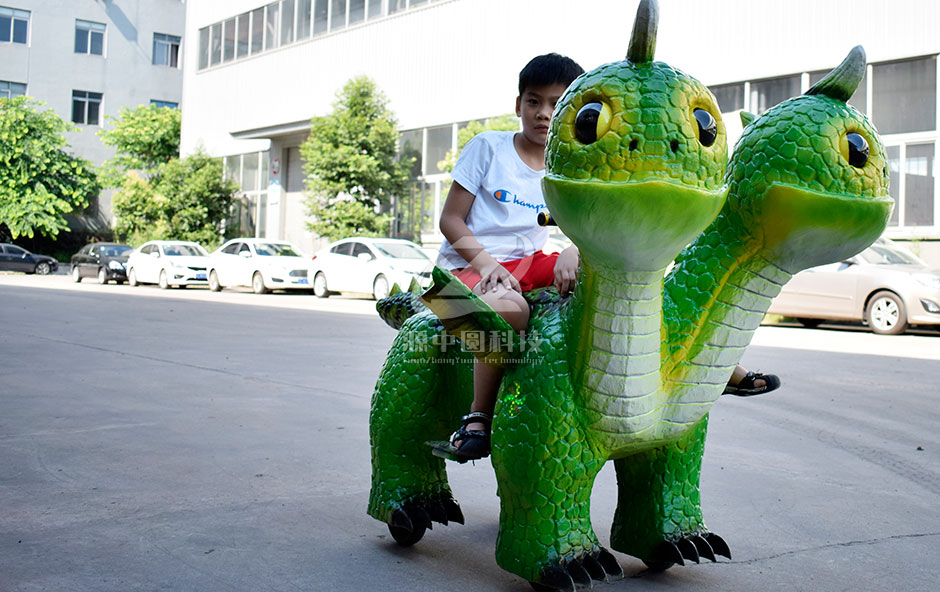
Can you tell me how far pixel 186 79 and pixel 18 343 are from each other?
25.2 meters

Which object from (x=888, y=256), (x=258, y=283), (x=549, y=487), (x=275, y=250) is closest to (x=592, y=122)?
(x=549, y=487)

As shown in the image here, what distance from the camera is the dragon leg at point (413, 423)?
2.88 metres

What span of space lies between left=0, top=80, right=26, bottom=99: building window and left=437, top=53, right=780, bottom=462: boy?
126 ft

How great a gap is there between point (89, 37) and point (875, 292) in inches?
1379

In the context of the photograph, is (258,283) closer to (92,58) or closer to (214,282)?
(214,282)

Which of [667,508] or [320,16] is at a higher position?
[320,16]

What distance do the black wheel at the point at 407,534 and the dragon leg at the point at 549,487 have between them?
619 millimetres

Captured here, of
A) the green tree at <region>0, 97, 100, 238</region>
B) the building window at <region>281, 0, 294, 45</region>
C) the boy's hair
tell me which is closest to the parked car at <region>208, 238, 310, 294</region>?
the building window at <region>281, 0, 294, 45</region>

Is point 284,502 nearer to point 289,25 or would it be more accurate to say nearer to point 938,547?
point 938,547

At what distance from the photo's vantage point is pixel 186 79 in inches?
1234

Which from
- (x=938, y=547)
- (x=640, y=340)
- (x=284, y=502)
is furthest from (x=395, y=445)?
(x=938, y=547)

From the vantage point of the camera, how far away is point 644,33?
198 cm

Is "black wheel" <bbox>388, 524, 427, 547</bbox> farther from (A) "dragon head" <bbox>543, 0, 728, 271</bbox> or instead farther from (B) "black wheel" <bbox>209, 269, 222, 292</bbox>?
(B) "black wheel" <bbox>209, 269, 222, 292</bbox>

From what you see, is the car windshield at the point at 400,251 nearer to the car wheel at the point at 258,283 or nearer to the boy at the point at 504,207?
the car wheel at the point at 258,283
